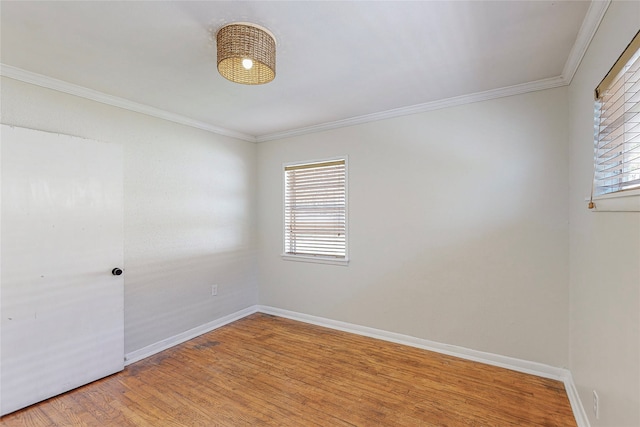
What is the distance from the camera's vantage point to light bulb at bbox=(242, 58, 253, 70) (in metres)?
1.71

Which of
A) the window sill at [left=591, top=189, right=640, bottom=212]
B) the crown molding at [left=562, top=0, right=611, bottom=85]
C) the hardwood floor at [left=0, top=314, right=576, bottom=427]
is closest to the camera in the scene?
the window sill at [left=591, top=189, right=640, bottom=212]

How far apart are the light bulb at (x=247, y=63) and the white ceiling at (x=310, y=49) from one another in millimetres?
216

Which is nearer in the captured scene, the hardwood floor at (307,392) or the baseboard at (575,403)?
the baseboard at (575,403)

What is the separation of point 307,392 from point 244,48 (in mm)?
2427

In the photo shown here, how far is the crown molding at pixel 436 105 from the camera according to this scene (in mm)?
2453

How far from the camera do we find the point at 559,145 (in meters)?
2.43

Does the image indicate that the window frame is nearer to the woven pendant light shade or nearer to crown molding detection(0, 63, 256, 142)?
crown molding detection(0, 63, 256, 142)

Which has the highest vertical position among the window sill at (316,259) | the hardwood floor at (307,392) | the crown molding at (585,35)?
the crown molding at (585,35)

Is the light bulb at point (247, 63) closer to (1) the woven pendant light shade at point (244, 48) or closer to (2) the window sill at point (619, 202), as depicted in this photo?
(1) the woven pendant light shade at point (244, 48)

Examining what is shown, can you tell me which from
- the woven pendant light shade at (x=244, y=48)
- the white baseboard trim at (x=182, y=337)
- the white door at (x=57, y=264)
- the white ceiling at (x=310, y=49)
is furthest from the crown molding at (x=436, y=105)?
the white baseboard trim at (x=182, y=337)

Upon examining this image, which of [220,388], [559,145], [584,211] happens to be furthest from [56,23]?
[559,145]

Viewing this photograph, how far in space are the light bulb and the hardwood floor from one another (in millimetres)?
2289

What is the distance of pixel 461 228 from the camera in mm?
2842

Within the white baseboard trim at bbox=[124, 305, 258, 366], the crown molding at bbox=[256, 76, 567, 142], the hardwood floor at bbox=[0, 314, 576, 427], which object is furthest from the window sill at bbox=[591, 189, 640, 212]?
the white baseboard trim at bbox=[124, 305, 258, 366]
